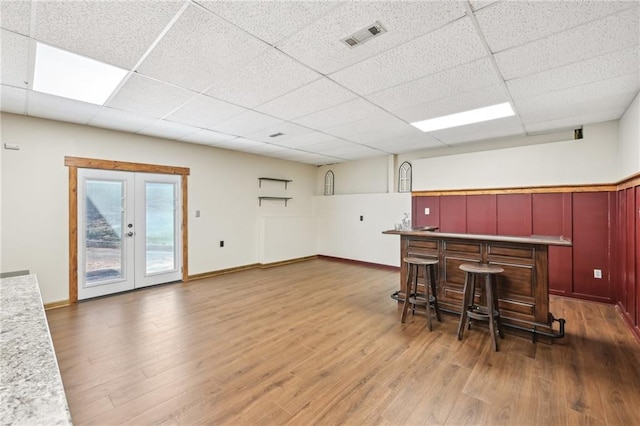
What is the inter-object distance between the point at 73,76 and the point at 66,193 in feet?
7.17

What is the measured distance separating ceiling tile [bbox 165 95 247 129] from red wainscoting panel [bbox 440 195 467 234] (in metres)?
4.03

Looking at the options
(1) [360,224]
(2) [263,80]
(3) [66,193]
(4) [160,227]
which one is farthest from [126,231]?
(1) [360,224]

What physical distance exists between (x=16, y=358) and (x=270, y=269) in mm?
5578

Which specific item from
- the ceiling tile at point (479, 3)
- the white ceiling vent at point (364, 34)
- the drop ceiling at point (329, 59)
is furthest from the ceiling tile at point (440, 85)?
the white ceiling vent at point (364, 34)

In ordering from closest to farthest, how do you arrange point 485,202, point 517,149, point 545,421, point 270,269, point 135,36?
1. point 545,421
2. point 135,36
3. point 517,149
4. point 485,202
5. point 270,269

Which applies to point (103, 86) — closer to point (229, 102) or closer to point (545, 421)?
point (229, 102)

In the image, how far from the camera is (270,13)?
1.88 metres

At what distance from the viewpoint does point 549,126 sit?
4398mm

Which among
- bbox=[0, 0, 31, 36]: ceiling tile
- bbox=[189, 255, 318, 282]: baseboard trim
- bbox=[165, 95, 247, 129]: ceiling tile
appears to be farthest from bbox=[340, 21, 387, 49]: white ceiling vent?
bbox=[189, 255, 318, 282]: baseboard trim

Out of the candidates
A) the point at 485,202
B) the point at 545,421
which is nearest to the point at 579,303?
the point at 485,202

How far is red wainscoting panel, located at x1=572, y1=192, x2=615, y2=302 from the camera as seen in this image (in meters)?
4.19

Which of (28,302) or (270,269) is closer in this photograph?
(28,302)

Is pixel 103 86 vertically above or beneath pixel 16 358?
above

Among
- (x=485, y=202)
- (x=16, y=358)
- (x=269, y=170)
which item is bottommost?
(x=16, y=358)
